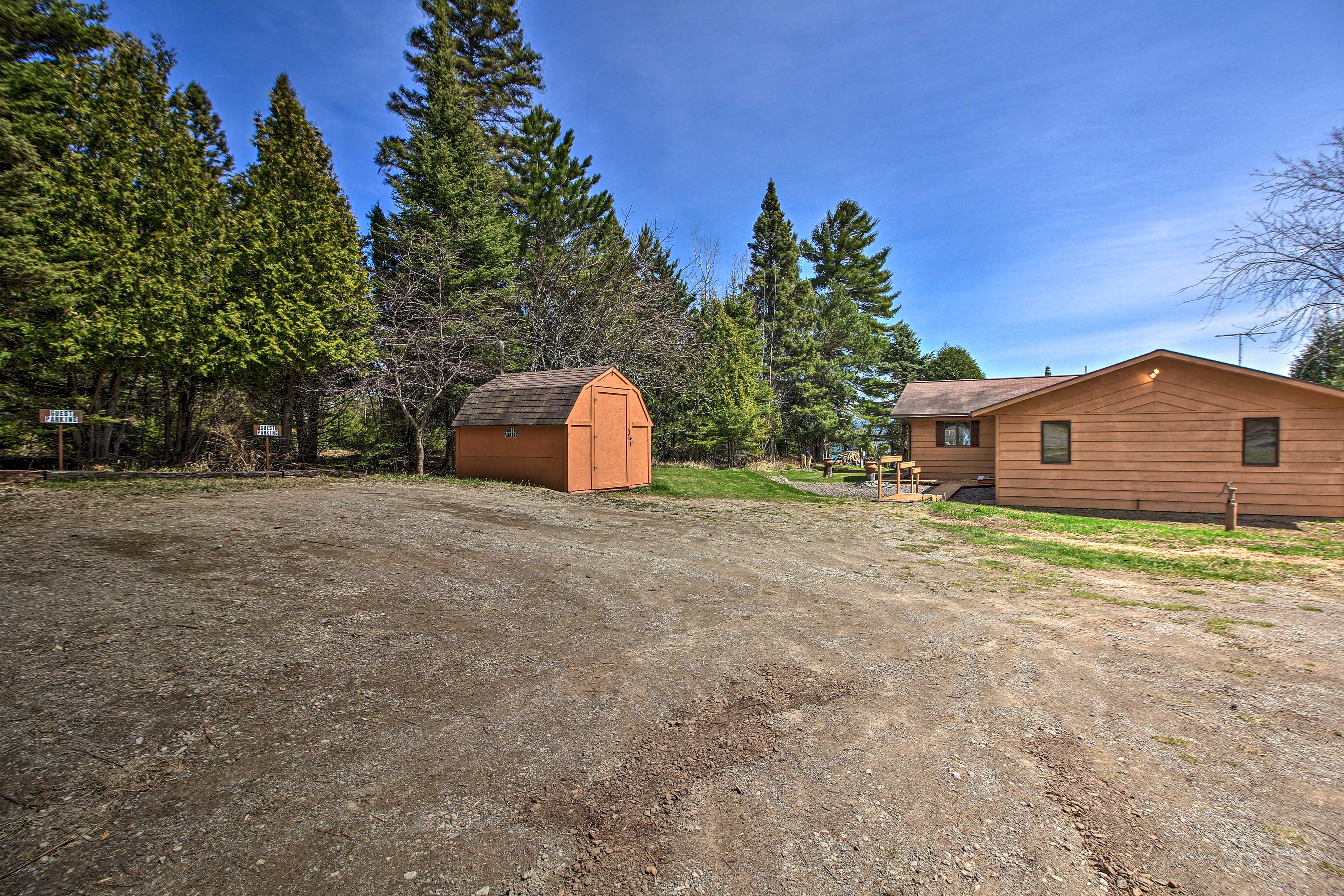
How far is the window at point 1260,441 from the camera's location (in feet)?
44.6

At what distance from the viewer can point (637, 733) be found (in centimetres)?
322

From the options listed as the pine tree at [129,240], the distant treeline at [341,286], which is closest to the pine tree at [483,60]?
the distant treeline at [341,286]

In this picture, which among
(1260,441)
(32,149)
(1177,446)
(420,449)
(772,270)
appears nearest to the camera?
(32,149)

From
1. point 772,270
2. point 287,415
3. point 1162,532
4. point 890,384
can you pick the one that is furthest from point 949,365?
point 287,415

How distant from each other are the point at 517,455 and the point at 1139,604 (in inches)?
566

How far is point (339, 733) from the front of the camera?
309 cm

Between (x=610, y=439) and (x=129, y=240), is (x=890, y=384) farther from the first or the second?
(x=129, y=240)

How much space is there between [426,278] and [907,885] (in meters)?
23.2

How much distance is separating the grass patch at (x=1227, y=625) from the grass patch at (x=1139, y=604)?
12.8 inches

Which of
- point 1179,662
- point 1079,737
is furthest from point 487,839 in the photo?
point 1179,662

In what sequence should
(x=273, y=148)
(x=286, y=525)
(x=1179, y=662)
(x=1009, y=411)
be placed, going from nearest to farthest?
1. (x=1179, y=662)
2. (x=286, y=525)
3. (x=1009, y=411)
4. (x=273, y=148)

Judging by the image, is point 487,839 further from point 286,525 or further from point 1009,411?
point 1009,411

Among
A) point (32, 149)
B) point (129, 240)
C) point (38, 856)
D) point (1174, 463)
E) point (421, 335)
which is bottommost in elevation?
point (38, 856)

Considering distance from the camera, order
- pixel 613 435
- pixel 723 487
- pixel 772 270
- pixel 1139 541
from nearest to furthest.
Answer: pixel 1139 541, pixel 613 435, pixel 723 487, pixel 772 270
